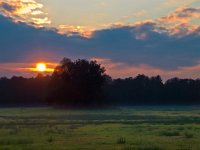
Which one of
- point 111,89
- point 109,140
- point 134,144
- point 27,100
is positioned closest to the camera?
point 134,144

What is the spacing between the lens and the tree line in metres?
132

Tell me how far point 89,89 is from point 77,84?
3929 mm

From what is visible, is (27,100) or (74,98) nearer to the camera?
(74,98)

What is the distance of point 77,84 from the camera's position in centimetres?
13338

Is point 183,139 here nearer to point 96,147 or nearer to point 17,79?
point 96,147

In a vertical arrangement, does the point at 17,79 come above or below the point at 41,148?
above

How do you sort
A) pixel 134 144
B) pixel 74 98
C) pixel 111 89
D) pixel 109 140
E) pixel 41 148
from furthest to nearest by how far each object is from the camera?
pixel 111 89, pixel 74 98, pixel 109 140, pixel 134 144, pixel 41 148

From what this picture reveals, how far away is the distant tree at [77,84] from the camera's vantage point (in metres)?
131

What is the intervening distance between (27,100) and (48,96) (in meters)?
31.5

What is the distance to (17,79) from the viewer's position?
7023 inches

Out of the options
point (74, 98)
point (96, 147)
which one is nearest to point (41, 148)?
point (96, 147)

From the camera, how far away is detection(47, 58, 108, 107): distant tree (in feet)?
429

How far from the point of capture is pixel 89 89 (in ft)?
433

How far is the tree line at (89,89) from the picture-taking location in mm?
131875
